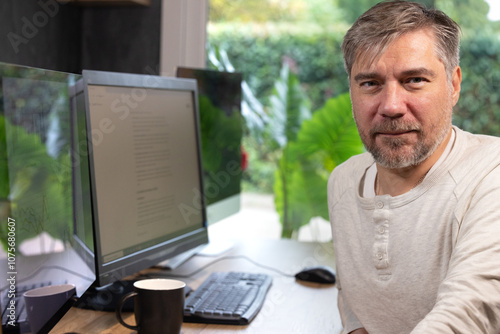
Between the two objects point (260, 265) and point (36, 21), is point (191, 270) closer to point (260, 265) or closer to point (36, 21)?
point (260, 265)

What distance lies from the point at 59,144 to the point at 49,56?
1276mm

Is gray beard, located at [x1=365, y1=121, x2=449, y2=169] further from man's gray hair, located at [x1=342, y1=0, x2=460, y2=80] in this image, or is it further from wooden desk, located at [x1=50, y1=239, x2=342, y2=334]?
wooden desk, located at [x1=50, y1=239, x2=342, y2=334]

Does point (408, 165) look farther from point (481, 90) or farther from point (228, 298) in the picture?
point (481, 90)

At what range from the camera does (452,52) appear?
3.85ft

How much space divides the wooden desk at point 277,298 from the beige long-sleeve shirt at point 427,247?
0.08 m

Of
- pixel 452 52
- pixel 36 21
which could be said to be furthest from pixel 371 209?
pixel 36 21

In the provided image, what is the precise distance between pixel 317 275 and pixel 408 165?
0.54 metres

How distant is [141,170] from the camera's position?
A: 51.8 inches

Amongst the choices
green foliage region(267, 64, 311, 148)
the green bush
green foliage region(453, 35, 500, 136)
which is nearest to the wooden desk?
green foliage region(267, 64, 311, 148)

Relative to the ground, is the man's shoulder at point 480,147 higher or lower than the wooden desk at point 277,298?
higher

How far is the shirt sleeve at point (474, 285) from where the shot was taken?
0.83 metres

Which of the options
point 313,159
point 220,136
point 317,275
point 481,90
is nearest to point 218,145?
point 220,136
